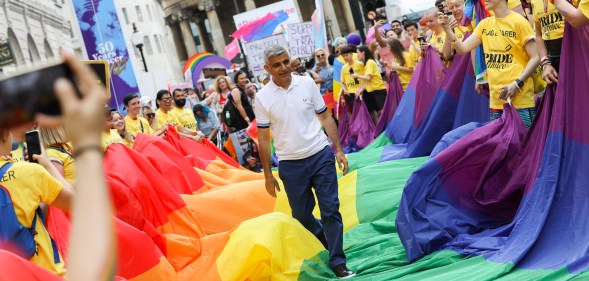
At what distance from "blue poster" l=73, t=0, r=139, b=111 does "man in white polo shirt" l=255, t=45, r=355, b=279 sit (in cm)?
1232

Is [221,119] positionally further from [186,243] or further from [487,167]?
[487,167]

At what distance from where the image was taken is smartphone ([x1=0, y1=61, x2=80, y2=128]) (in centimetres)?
165

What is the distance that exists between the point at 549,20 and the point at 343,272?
2.37 meters

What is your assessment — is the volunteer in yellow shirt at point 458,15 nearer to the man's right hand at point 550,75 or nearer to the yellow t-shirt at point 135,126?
the man's right hand at point 550,75

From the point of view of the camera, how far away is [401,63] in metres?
14.5

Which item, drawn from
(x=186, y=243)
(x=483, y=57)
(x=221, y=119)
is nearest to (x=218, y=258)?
(x=186, y=243)

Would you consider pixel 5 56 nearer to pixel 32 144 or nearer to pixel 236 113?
pixel 236 113

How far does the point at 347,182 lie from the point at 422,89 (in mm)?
2636

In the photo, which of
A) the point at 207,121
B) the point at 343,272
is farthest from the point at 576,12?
the point at 207,121

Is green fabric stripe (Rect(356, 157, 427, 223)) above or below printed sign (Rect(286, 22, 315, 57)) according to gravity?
below

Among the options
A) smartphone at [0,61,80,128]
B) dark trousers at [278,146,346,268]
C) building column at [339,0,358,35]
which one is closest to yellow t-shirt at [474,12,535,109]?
dark trousers at [278,146,346,268]

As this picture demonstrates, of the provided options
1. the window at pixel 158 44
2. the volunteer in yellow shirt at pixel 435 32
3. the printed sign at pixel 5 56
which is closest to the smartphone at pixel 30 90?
the volunteer in yellow shirt at pixel 435 32

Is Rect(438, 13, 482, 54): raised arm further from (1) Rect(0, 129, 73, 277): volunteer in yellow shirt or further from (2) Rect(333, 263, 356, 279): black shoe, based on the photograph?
(1) Rect(0, 129, 73, 277): volunteer in yellow shirt

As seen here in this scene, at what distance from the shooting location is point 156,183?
8.58 m
